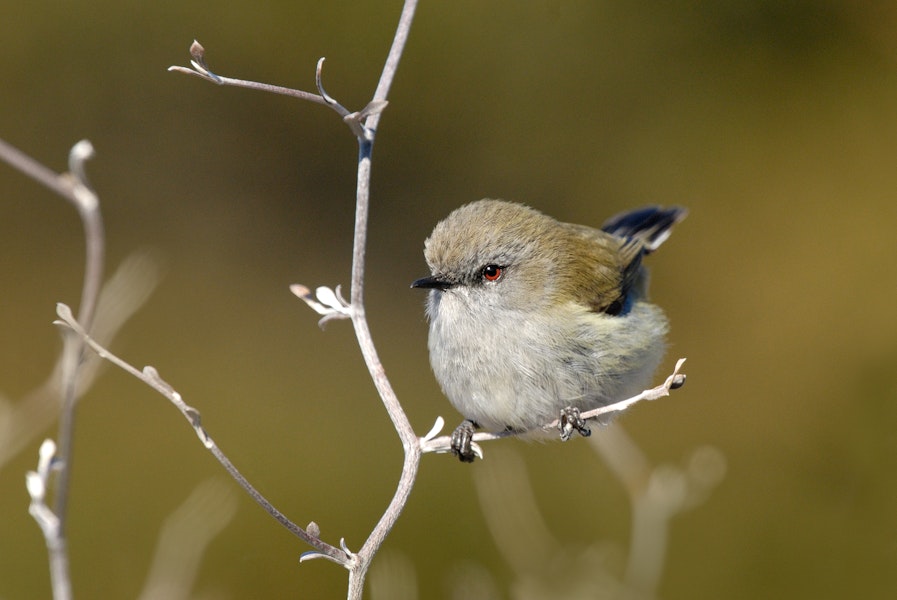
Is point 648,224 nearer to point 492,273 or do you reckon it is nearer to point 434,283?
point 492,273

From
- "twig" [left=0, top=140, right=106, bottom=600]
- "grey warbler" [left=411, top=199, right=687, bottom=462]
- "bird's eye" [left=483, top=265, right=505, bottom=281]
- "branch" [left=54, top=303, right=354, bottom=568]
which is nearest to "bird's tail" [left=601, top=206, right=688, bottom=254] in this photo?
"grey warbler" [left=411, top=199, right=687, bottom=462]

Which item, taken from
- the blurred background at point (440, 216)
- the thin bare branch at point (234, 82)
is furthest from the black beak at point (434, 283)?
the blurred background at point (440, 216)

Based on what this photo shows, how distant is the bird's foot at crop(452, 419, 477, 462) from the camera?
293 cm

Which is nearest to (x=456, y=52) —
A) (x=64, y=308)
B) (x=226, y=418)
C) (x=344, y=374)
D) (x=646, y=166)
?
(x=646, y=166)

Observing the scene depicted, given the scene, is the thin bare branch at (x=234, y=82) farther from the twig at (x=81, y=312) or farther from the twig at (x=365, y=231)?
the twig at (x=81, y=312)

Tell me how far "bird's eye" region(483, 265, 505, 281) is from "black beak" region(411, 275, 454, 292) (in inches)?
5.3

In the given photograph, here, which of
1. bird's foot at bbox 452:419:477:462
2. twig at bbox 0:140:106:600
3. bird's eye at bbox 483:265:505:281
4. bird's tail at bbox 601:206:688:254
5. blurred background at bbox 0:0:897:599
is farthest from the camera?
blurred background at bbox 0:0:897:599

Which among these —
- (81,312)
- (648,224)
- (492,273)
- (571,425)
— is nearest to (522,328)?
(492,273)

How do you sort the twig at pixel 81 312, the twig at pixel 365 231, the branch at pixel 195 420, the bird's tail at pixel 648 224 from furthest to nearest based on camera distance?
the bird's tail at pixel 648 224 < the twig at pixel 365 231 < the branch at pixel 195 420 < the twig at pixel 81 312

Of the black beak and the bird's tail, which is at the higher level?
the bird's tail

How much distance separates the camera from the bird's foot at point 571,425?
3023mm

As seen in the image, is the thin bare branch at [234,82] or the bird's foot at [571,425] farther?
the bird's foot at [571,425]

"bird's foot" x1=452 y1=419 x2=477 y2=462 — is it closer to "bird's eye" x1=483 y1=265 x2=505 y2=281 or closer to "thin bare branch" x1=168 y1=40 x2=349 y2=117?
"bird's eye" x1=483 y1=265 x2=505 y2=281

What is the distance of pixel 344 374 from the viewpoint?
21.0 ft
